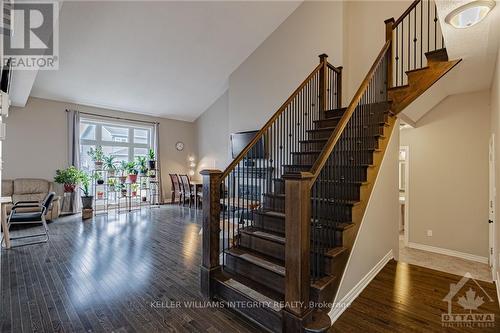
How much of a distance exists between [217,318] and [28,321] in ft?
5.27

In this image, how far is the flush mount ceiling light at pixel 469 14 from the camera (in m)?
1.75

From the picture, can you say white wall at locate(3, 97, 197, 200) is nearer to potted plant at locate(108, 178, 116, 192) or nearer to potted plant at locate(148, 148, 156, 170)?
potted plant at locate(108, 178, 116, 192)

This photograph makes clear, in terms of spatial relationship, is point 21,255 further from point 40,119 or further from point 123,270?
point 40,119

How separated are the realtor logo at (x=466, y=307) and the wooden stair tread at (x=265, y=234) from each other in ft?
5.07

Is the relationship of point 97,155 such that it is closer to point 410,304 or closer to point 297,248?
point 297,248

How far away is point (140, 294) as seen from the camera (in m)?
2.48

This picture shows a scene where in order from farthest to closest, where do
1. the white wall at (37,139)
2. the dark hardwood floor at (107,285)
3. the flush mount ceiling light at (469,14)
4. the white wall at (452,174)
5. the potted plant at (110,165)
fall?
the potted plant at (110,165), the white wall at (37,139), the white wall at (452,174), the dark hardwood floor at (107,285), the flush mount ceiling light at (469,14)

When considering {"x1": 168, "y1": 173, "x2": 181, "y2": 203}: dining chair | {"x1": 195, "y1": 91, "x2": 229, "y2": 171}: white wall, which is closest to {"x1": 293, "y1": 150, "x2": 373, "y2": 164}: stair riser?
{"x1": 195, "y1": 91, "x2": 229, "y2": 171}: white wall

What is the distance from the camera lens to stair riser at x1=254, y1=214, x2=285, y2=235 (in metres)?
2.73

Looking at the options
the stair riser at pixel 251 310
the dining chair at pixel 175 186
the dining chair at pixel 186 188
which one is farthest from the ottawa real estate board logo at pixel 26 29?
the dining chair at pixel 175 186

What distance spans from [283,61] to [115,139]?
5.55 meters

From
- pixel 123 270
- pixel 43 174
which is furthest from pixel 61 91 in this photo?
pixel 123 270

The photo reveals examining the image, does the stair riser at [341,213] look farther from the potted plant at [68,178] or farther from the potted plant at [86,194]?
the potted plant at [68,178]

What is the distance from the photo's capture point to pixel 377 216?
292 cm
